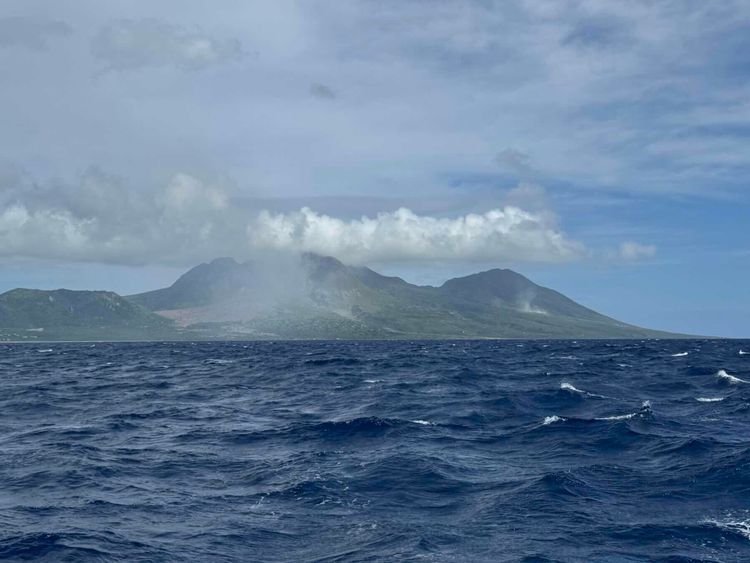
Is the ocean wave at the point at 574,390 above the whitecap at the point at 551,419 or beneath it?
above

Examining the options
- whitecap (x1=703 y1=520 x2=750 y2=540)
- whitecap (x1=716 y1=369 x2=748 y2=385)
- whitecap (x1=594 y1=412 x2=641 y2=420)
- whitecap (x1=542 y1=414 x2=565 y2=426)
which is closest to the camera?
whitecap (x1=703 y1=520 x2=750 y2=540)

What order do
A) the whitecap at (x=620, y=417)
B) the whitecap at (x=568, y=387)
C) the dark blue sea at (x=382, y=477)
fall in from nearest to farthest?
1. the dark blue sea at (x=382, y=477)
2. the whitecap at (x=620, y=417)
3. the whitecap at (x=568, y=387)

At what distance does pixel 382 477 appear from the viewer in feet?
139

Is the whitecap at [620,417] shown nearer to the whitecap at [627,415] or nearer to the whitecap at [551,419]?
the whitecap at [627,415]

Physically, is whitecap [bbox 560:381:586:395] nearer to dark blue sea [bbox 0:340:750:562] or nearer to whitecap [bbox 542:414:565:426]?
dark blue sea [bbox 0:340:750:562]

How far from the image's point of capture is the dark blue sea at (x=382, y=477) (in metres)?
30.8

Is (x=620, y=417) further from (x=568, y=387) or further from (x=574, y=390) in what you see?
(x=568, y=387)

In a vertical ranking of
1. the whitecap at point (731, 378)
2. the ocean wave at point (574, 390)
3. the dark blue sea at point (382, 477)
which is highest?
the whitecap at point (731, 378)

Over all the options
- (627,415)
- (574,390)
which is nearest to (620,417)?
(627,415)

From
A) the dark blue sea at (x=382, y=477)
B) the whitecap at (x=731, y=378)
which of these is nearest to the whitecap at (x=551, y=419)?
the dark blue sea at (x=382, y=477)

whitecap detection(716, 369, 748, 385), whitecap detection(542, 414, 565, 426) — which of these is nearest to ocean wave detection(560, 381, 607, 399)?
whitecap detection(542, 414, 565, 426)

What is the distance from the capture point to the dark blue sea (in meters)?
30.8

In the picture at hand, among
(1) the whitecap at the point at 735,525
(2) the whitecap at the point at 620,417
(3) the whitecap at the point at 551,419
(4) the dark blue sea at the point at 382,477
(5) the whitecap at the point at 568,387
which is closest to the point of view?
(4) the dark blue sea at the point at 382,477

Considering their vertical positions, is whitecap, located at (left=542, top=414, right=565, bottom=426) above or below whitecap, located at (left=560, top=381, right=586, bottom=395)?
below
